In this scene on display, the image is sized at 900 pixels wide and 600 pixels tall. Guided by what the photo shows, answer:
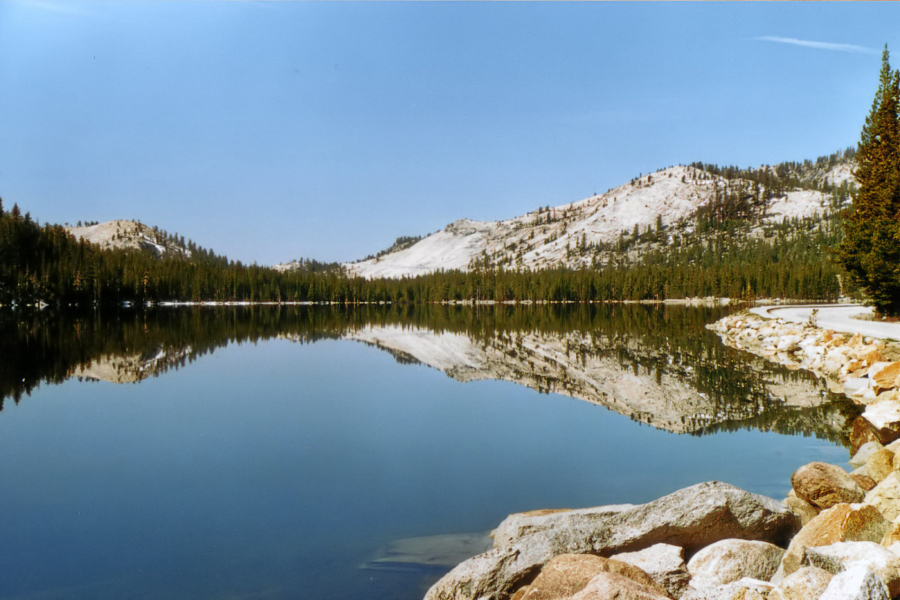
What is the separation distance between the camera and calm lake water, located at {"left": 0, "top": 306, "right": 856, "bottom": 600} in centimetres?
759

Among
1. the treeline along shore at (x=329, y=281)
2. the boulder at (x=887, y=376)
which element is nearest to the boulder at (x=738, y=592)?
the boulder at (x=887, y=376)

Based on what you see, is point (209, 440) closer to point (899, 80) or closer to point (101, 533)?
point (101, 533)

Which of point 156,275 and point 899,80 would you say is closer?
point 899,80

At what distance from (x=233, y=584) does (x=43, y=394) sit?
16523 mm

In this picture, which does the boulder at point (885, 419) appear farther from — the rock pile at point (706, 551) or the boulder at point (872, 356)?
the boulder at point (872, 356)

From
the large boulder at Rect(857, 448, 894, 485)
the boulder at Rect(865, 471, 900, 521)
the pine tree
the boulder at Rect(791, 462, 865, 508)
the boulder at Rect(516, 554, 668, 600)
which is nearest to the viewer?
the boulder at Rect(516, 554, 668, 600)

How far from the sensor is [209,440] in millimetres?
13727

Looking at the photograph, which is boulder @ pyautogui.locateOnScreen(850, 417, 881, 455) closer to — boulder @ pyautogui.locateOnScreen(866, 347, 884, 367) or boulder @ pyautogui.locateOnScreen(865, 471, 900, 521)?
boulder @ pyautogui.locateOnScreen(865, 471, 900, 521)

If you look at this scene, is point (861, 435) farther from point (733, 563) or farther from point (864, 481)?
point (733, 563)

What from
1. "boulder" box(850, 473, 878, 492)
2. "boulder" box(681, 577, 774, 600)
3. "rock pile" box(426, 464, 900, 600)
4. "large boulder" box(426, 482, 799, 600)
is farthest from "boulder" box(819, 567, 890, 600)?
"boulder" box(850, 473, 878, 492)

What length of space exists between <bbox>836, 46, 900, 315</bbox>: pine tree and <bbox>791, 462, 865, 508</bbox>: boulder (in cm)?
2584

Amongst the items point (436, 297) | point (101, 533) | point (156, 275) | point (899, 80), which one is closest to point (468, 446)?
point (101, 533)

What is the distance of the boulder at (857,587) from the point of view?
163 inches

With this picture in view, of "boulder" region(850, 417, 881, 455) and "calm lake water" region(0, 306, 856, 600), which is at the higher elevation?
"boulder" region(850, 417, 881, 455)
